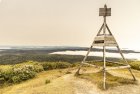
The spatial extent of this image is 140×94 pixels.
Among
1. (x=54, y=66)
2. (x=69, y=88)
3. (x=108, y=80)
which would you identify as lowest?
(x=69, y=88)

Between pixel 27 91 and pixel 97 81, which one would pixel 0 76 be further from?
pixel 97 81

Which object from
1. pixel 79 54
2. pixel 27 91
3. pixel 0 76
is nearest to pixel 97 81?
pixel 27 91

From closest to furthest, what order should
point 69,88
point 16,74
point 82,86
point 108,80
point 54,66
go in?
point 69,88
point 82,86
point 108,80
point 16,74
point 54,66

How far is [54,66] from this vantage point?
36750mm

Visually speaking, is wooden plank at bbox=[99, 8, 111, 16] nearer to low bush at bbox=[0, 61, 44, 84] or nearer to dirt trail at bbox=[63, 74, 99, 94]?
dirt trail at bbox=[63, 74, 99, 94]

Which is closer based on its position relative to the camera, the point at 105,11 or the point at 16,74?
the point at 105,11

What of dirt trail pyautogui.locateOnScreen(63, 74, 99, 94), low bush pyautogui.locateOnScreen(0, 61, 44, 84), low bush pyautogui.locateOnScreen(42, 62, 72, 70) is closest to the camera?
dirt trail pyautogui.locateOnScreen(63, 74, 99, 94)

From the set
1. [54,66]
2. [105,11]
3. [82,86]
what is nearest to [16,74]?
[54,66]

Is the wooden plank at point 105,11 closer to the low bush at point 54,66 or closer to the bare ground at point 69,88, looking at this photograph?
the bare ground at point 69,88

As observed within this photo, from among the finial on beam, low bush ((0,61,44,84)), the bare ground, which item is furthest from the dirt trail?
the finial on beam

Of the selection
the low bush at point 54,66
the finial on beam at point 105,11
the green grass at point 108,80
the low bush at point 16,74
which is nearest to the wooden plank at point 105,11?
the finial on beam at point 105,11

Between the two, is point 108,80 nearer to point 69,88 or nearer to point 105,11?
point 69,88

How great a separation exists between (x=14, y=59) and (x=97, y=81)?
111 feet

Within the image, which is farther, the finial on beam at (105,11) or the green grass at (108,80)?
the finial on beam at (105,11)
